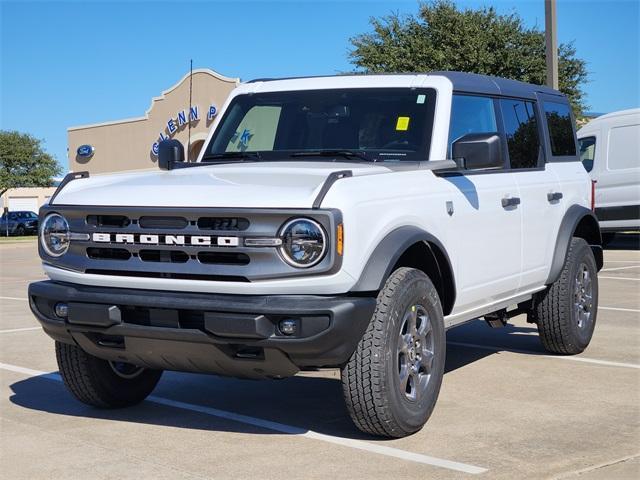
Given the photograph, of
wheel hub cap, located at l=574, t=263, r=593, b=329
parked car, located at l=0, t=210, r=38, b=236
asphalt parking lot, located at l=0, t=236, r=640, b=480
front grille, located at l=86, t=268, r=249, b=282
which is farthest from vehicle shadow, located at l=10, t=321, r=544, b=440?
parked car, located at l=0, t=210, r=38, b=236

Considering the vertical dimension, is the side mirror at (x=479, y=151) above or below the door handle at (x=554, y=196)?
above

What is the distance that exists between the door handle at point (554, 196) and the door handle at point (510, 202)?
2.12 feet

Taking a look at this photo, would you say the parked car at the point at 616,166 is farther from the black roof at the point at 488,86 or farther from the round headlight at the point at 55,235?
the round headlight at the point at 55,235

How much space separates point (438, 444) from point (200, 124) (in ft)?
121

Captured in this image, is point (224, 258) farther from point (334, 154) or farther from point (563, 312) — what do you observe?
point (563, 312)

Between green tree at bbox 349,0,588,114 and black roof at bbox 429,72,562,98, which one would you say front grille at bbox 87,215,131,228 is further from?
green tree at bbox 349,0,588,114

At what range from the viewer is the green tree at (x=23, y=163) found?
69.9 m

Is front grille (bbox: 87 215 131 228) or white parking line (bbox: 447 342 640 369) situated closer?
front grille (bbox: 87 215 131 228)

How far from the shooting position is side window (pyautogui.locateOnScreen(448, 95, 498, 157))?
6348mm

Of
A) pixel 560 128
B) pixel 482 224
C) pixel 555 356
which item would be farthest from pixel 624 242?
pixel 482 224

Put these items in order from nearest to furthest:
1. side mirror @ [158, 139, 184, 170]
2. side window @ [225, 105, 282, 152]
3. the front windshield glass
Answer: the front windshield glass < side window @ [225, 105, 282, 152] < side mirror @ [158, 139, 184, 170]

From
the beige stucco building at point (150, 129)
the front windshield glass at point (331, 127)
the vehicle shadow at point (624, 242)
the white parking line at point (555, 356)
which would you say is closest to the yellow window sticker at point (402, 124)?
the front windshield glass at point (331, 127)

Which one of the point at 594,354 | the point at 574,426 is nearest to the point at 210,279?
the point at 574,426

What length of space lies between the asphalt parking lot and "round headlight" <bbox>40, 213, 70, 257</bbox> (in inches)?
40.2
